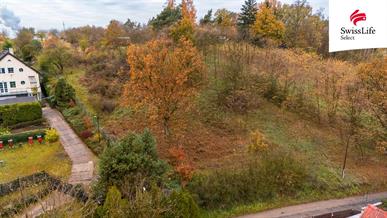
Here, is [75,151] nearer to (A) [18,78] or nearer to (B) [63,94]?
(B) [63,94]

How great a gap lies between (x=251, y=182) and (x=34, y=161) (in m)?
15.2

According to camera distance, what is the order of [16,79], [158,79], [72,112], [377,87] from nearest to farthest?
[158,79]
[377,87]
[72,112]
[16,79]

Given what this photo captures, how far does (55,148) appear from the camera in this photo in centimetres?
2427

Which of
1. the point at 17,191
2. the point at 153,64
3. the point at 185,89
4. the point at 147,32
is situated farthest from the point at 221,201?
the point at 147,32

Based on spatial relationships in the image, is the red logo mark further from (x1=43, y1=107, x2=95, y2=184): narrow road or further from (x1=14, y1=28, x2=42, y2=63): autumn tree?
(x1=14, y1=28, x2=42, y2=63): autumn tree

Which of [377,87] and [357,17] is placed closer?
[357,17]

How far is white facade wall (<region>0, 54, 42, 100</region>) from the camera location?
36.2 m

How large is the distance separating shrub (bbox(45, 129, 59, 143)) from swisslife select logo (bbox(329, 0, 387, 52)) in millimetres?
24816

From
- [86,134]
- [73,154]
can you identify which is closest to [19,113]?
[86,134]

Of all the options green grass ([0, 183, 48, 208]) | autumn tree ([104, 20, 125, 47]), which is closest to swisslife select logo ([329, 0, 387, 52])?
green grass ([0, 183, 48, 208])

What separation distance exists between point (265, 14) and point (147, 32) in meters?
15.6

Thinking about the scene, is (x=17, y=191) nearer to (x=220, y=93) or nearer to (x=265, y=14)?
(x=220, y=93)

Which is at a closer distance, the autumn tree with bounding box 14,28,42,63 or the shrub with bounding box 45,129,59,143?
the shrub with bounding box 45,129,59,143

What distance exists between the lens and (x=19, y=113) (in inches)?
1097
